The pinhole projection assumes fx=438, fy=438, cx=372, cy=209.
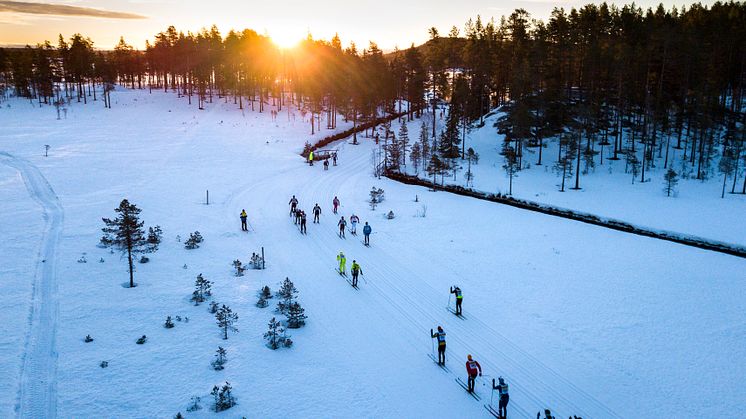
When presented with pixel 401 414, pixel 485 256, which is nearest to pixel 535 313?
pixel 485 256

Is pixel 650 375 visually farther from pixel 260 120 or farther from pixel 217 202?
pixel 260 120

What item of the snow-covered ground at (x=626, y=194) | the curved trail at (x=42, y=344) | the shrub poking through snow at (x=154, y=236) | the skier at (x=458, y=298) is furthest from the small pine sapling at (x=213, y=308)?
the snow-covered ground at (x=626, y=194)

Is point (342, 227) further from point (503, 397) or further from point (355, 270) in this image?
point (503, 397)

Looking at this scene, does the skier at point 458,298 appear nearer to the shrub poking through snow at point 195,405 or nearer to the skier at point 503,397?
the skier at point 503,397

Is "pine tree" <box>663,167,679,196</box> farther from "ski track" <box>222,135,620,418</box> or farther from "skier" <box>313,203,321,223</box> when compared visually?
"skier" <box>313,203,321,223</box>

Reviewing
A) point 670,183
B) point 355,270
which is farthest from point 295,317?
point 670,183

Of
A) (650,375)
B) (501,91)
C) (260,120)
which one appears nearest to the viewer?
(650,375)

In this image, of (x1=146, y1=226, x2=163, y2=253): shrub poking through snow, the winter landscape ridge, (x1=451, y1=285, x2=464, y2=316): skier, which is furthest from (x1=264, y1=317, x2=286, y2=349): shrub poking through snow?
(x1=146, y1=226, x2=163, y2=253): shrub poking through snow
